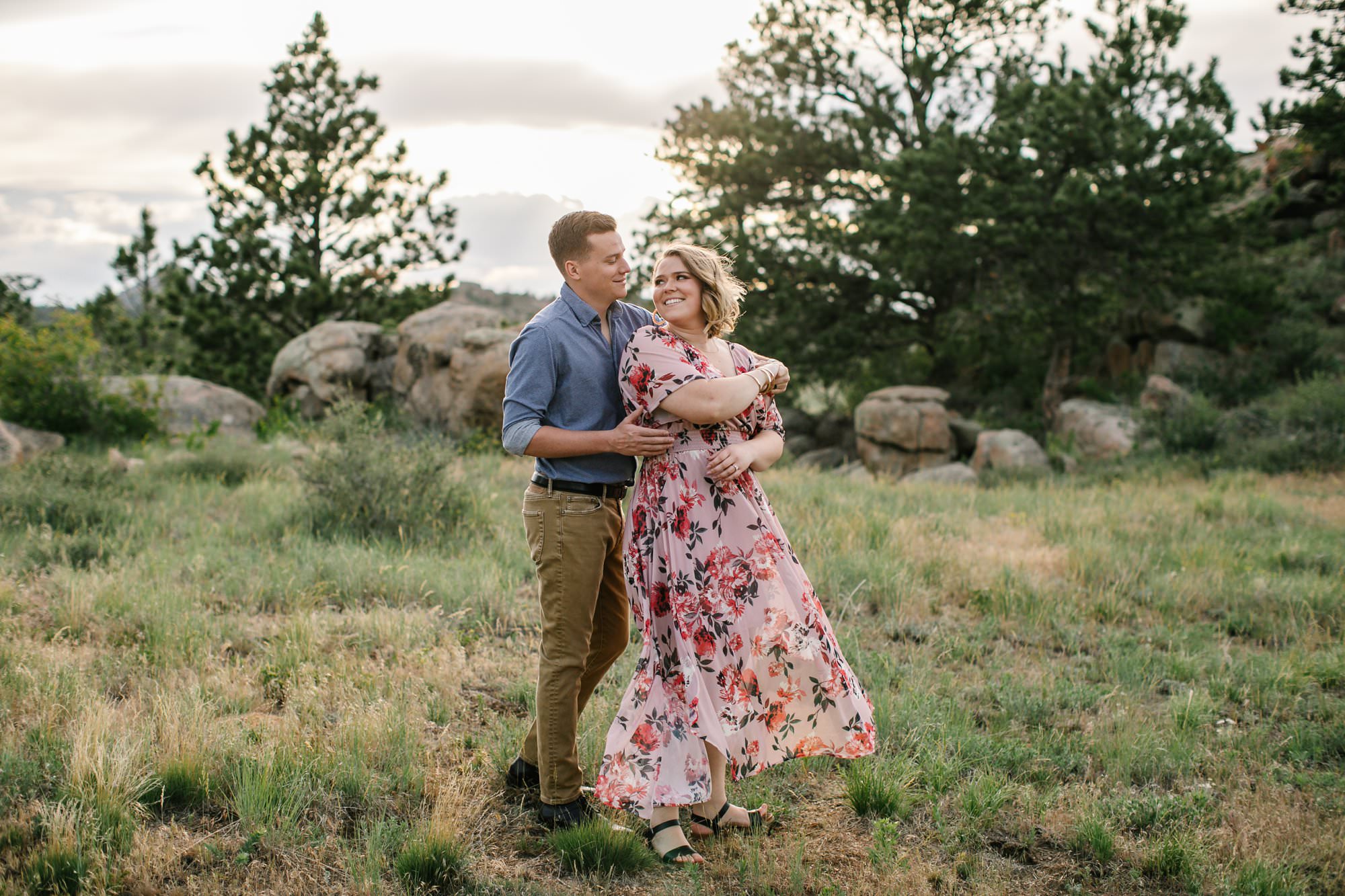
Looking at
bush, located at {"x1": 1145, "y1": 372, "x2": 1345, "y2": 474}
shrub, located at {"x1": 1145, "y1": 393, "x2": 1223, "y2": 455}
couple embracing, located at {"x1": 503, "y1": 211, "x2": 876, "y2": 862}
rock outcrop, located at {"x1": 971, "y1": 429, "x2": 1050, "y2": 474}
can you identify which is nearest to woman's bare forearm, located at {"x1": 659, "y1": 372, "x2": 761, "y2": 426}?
couple embracing, located at {"x1": 503, "y1": 211, "x2": 876, "y2": 862}

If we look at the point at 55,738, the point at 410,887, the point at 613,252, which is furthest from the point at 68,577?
the point at 613,252

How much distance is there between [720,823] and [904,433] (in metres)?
13.7

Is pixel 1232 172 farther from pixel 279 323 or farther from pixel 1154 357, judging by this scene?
pixel 279 323

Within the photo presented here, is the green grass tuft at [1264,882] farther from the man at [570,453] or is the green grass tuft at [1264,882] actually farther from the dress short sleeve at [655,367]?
the dress short sleeve at [655,367]

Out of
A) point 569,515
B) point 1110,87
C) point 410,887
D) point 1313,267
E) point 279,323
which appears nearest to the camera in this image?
point 410,887

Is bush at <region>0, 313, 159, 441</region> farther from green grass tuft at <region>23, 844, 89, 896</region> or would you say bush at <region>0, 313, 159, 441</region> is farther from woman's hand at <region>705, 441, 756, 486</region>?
woman's hand at <region>705, 441, 756, 486</region>

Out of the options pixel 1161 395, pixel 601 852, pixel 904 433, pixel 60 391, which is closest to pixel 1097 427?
pixel 1161 395

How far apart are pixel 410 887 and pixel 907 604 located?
4.03 metres

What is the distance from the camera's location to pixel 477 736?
14.2ft

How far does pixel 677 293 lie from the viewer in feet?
11.0

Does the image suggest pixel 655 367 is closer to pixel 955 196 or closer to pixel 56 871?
pixel 56 871

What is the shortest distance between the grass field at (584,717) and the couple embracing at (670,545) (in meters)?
0.39

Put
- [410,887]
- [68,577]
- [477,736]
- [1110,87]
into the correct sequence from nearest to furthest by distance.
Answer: [410,887], [477,736], [68,577], [1110,87]

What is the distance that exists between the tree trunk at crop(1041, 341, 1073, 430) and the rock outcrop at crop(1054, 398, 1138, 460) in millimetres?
178
